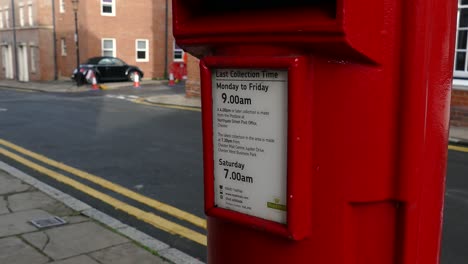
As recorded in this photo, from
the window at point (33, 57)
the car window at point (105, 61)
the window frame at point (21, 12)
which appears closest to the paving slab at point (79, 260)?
the car window at point (105, 61)

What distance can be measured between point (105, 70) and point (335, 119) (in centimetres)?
2736

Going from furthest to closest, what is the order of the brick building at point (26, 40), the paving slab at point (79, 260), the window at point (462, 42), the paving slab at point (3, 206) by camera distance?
the brick building at point (26, 40) < the window at point (462, 42) < the paving slab at point (3, 206) < the paving slab at point (79, 260)

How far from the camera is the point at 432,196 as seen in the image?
4.80 feet

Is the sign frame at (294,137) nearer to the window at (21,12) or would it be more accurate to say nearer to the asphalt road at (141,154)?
the asphalt road at (141,154)

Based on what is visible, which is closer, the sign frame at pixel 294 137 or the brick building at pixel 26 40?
the sign frame at pixel 294 137

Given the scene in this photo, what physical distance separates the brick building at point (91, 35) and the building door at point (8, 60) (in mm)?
1939

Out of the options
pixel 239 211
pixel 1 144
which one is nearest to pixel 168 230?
pixel 239 211

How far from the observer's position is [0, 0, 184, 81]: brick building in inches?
1237

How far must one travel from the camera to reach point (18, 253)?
12.9 feet

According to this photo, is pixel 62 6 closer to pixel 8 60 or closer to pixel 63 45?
→ pixel 63 45

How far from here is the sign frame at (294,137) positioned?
1.38m

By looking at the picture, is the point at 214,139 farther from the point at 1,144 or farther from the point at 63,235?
the point at 1,144

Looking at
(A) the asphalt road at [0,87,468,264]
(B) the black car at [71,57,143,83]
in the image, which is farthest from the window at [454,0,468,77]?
(B) the black car at [71,57,143,83]

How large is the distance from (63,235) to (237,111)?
3.31 metres
